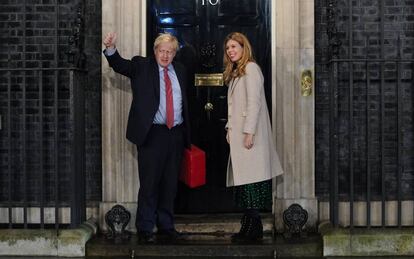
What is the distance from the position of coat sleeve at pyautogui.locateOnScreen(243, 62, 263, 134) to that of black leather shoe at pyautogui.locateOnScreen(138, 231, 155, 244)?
125 centimetres

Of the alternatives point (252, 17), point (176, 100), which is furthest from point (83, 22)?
point (252, 17)

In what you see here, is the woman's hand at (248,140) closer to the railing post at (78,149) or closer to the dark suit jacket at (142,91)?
the dark suit jacket at (142,91)

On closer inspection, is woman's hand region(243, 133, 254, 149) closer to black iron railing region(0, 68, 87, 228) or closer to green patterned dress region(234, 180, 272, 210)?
green patterned dress region(234, 180, 272, 210)

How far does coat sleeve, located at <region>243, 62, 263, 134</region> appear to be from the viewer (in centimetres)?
527

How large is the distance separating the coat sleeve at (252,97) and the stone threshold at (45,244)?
1.73 meters

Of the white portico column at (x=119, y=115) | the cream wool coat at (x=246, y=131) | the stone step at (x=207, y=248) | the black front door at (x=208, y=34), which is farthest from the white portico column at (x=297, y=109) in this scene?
the white portico column at (x=119, y=115)

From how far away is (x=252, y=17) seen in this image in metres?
6.19

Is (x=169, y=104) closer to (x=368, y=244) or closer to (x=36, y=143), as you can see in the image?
(x=36, y=143)

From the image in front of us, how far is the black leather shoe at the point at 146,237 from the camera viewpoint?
5551 mm

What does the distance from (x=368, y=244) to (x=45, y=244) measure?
9.07ft

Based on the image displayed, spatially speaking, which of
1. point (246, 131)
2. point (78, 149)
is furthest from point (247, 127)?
point (78, 149)

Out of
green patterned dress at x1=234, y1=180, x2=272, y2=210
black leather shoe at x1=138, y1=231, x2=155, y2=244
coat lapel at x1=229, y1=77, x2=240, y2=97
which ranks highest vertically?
coat lapel at x1=229, y1=77, x2=240, y2=97

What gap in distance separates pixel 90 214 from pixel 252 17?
2441 millimetres

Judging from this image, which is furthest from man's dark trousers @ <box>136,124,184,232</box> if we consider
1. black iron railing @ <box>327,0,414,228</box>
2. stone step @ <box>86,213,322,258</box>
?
black iron railing @ <box>327,0,414,228</box>
